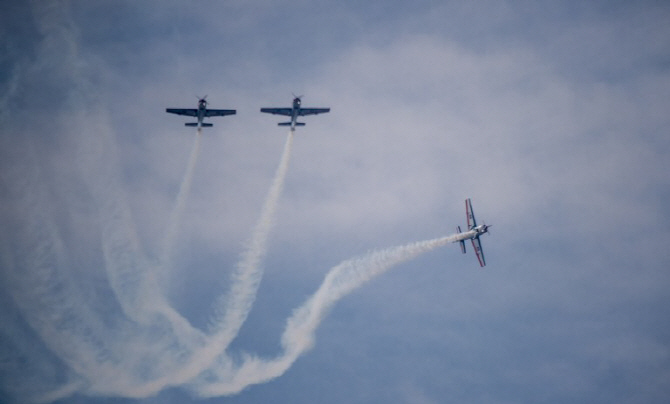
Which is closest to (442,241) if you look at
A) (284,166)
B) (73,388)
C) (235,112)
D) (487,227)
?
(487,227)

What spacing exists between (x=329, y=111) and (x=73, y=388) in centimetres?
4316

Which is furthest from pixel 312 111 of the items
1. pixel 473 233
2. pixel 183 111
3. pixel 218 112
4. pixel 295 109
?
pixel 473 233

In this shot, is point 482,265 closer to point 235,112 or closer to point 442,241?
point 442,241

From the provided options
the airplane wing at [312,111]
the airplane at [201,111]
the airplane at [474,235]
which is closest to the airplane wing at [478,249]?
the airplane at [474,235]

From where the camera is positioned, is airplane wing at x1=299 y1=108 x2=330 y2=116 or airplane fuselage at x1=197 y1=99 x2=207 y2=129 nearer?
airplane fuselage at x1=197 y1=99 x2=207 y2=129

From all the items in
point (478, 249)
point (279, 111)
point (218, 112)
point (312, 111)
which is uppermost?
point (218, 112)

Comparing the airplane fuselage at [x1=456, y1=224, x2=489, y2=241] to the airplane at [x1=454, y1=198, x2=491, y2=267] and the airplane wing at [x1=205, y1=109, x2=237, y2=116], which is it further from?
the airplane wing at [x1=205, y1=109, x2=237, y2=116]

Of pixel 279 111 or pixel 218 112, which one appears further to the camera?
pixel 279 111

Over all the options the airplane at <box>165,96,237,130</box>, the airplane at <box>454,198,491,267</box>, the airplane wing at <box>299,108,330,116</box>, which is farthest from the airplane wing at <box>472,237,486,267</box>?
the airplane at <box>165,96,237,130</box>

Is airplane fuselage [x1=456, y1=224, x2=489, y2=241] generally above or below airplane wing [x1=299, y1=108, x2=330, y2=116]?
below

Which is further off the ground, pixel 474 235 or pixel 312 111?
pixel 312 111

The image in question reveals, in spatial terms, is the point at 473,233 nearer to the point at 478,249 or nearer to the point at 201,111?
the point at 478,249

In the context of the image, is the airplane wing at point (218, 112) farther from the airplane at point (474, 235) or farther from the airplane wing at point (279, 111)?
the airplane at point (474, 235)

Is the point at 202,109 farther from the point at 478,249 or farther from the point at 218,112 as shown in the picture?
the point at 478,249
